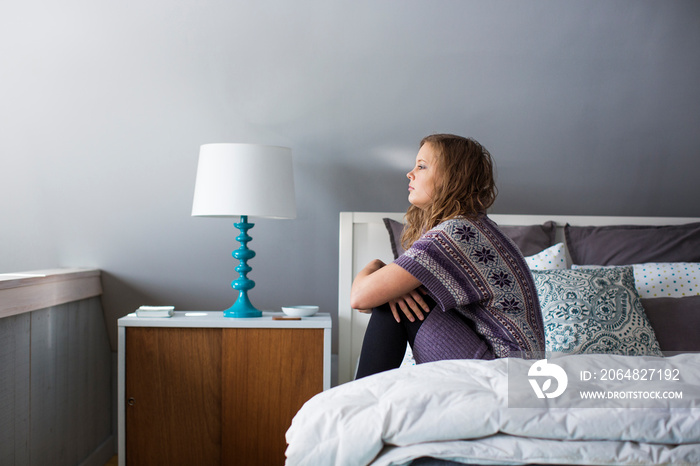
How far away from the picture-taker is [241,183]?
7.02 feet

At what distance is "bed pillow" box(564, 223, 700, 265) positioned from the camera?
2301 millimetres

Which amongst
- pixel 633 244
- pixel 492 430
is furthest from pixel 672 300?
pixel 492 430

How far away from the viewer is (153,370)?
2068mm

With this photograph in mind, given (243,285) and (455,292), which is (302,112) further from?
(455,292)

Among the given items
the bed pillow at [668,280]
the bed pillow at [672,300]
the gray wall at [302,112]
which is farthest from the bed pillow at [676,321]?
the gray wall at [302,112]

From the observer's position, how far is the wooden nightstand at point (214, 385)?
2.06 meters

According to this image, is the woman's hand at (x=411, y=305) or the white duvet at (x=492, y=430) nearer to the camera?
the white duvet at (x=492, y=430)

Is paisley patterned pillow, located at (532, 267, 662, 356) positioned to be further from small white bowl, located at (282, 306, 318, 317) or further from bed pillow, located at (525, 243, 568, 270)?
small white bowl, located at (282, 306, 318, 317)

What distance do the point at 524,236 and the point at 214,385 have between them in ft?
4.11

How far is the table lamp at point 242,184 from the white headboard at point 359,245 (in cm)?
30

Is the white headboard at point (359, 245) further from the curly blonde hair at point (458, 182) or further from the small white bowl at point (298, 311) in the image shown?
the curly blonde hair at point (458, 182)

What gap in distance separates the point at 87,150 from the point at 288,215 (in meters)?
0.91

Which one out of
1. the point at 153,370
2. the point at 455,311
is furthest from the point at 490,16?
the point at 153,370

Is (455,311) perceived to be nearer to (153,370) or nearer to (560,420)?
(560,420)
